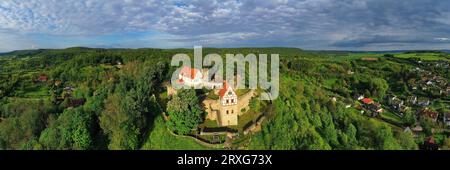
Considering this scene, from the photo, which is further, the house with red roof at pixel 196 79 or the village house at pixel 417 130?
the village house at pixel 417 130

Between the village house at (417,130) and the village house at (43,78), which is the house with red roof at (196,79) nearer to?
the village house at (417,130)

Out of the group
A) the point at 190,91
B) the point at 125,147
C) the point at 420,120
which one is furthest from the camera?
the point at 420,120

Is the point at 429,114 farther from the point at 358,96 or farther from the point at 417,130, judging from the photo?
the point at 358,96

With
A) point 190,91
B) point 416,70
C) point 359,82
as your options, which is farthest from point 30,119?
point 416,70

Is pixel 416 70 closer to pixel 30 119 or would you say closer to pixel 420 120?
pixel 420 120

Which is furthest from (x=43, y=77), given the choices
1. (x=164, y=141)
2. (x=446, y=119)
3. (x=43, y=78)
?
(x=446, y=119)

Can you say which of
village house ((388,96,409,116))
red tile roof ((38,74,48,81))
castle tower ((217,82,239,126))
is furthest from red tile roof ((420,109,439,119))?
red tile roof ((38,74,48,81))

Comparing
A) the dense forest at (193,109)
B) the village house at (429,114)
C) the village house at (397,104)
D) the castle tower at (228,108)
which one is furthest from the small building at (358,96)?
the castle tower at (228,108)
